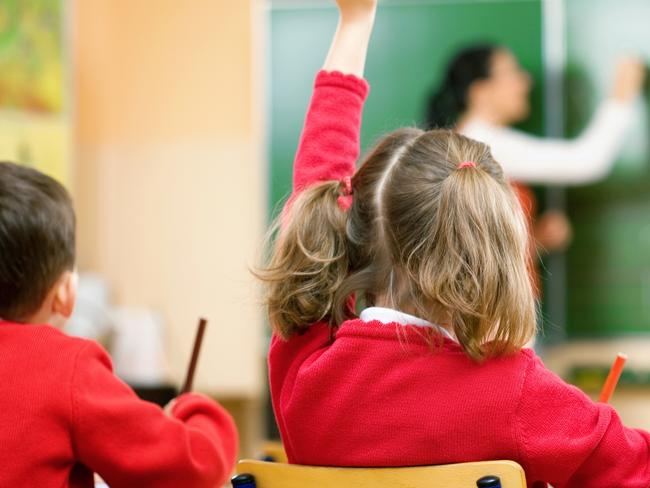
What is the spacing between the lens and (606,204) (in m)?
3.85

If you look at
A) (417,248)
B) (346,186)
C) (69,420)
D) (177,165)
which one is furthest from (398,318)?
(177,165)

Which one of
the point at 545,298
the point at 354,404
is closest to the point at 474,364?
the point at 354,404

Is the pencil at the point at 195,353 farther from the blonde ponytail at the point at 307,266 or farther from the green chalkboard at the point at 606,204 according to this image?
the green chalkboard at the point at 606,204

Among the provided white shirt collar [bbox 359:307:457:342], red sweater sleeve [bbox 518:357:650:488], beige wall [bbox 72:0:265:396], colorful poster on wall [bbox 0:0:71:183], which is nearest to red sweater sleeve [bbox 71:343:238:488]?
white shirt collar [bbox 359:307:457:342]

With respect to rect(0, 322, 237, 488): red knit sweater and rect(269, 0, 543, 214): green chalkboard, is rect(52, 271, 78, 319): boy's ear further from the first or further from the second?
rect(269, 0, 543, 214): green chalkboard

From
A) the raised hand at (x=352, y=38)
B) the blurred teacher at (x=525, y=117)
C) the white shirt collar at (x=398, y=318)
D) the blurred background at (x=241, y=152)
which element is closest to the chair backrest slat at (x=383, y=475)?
the white shirt collar at (x=398, y=318)

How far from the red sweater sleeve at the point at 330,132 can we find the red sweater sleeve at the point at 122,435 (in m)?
0.36

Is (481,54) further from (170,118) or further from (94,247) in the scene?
(94,247)

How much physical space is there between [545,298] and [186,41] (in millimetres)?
1798

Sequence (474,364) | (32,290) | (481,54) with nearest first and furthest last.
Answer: (474,364), (32,290), (481,54)

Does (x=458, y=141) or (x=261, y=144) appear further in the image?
(x=261, y=144)

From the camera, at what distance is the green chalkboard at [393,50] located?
3.86 m

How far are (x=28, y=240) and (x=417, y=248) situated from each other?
504 mm

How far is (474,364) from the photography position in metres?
1.13
